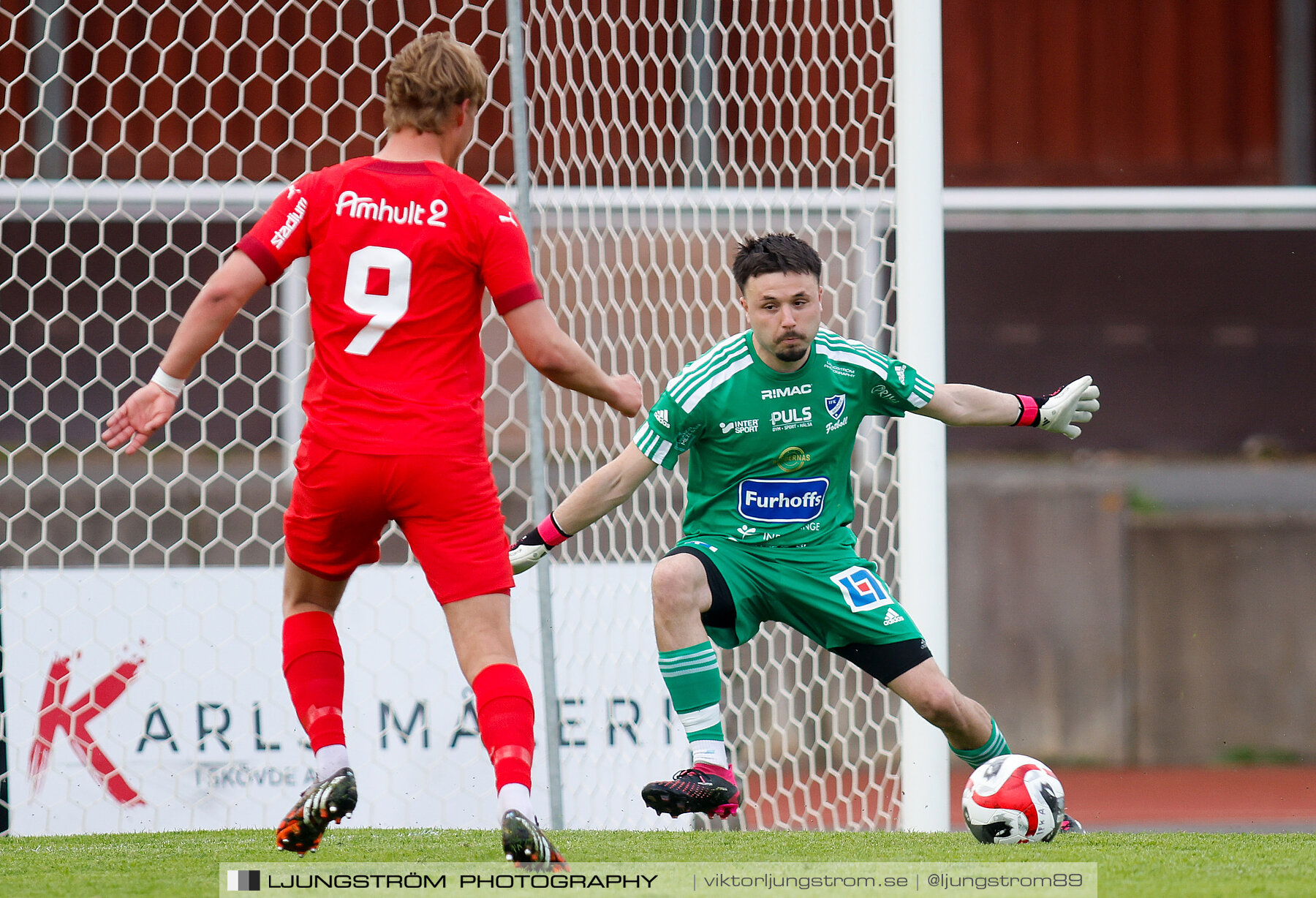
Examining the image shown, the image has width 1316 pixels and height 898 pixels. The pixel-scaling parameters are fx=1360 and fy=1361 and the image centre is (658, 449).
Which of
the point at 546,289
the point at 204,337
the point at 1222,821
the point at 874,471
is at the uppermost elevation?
the point at 546,289

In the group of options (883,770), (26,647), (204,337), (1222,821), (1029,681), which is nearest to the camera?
(204,337)

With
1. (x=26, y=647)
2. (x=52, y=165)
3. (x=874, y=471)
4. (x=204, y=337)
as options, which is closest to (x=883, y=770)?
(x=874, y=471)

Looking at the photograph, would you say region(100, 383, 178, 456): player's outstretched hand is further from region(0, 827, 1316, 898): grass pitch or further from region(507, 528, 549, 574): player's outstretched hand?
region(507, 528, 549, 574): player's outstretched hand

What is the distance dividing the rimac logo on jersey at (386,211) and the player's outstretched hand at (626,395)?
1.60ft

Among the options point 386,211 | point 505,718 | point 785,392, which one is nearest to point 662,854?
point 505,718

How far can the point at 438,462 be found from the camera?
2816 millimetres

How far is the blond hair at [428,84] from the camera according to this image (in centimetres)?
287

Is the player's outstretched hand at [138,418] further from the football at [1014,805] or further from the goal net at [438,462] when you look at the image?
the football at [1014,805]

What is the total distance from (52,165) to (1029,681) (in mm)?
6568

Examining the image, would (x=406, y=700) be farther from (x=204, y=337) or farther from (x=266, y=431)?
(x=266, y=431)

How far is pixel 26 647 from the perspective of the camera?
4.66 metres

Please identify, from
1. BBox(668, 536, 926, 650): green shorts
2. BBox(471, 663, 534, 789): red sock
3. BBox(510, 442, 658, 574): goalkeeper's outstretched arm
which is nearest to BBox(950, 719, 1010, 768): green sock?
BBox(668, 536, 926, 650): green shorts

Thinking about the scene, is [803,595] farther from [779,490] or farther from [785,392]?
[785,392]

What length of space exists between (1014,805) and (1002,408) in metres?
1.10
